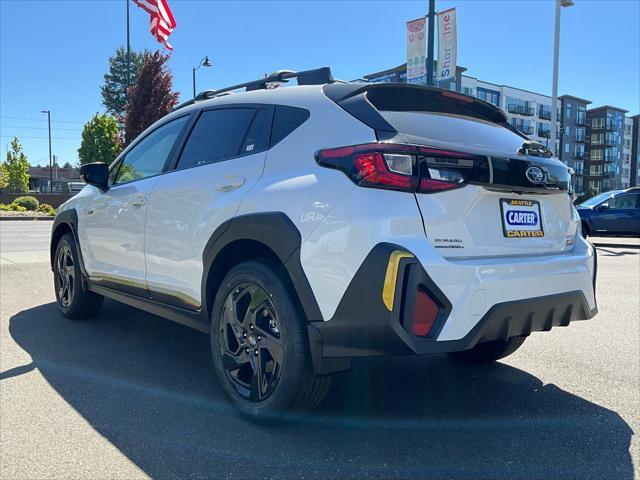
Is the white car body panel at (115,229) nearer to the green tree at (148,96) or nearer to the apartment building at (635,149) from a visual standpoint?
the green tree at (148,96)

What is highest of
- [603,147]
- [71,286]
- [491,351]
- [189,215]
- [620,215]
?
[603,147]

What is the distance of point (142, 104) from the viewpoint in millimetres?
28141

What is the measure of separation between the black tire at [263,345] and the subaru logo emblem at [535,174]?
1364mm

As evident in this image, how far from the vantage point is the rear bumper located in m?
2.38

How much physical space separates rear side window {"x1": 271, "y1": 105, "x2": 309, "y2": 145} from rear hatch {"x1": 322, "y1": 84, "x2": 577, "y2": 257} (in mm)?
314

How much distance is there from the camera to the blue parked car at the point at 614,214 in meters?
16.1

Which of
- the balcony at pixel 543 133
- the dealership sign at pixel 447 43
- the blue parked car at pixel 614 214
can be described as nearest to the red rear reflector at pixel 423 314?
the dealership sign at pixel 447 43

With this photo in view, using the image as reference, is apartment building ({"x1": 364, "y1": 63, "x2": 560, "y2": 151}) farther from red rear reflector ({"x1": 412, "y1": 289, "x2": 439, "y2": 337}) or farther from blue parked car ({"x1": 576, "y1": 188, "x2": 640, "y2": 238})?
red rear reflector ({"x1": 412, "y1": 289, "x2": 439, "y2": 337})

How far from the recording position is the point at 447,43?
1393 centimetres

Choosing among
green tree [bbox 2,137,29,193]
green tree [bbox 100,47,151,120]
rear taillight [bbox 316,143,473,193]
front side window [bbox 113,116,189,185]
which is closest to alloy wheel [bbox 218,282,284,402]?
rear taillight [bbox 316,143,473,193]

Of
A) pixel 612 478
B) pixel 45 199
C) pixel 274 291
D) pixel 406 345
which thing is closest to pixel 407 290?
pixel 406 345

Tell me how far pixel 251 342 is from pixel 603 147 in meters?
102

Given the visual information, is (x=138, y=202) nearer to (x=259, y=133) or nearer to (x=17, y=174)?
(x=259, y=133)

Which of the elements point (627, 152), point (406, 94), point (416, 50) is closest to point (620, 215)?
point (416, 50)
